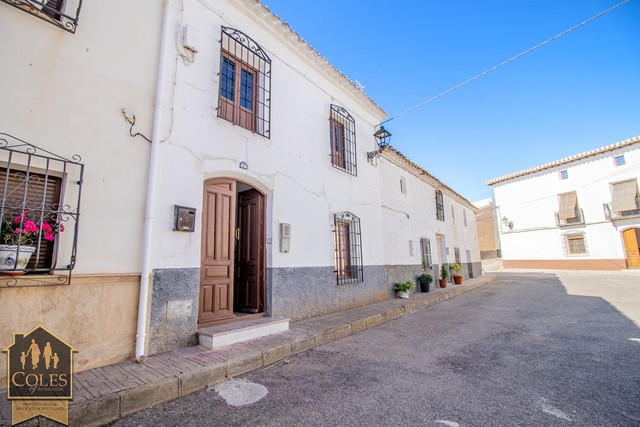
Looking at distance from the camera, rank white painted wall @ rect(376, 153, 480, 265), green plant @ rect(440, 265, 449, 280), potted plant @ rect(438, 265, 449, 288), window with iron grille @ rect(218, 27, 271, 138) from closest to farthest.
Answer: window with iron grille @ rect(218, 27, 271, 138) → white painted wall @ rect(376, 153, 480, 265) → potted plant @ rect(438, 265, 449, 288) → green plant @ rect(440, 265, 449, 280)

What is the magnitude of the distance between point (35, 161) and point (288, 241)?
3.75 m

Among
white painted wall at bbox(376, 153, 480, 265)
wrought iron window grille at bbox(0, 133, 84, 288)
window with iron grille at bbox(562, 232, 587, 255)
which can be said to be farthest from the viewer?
window with iron grille at bbox(562, 232, 587, 255)

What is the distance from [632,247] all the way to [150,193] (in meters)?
28.5

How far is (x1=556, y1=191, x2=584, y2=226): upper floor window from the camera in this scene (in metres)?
21.6

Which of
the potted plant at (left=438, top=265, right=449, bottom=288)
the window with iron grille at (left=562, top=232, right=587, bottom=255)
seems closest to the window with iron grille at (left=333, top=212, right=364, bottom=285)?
the potted plant at (left=438, top=265, right=449, bottom=288)

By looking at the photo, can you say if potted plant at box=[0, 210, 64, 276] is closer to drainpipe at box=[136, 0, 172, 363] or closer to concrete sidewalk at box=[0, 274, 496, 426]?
drainpipe at box=[136, 0, 172, 363]

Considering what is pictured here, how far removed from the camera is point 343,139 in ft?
27.1

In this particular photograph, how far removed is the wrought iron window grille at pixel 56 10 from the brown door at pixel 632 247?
29.2m

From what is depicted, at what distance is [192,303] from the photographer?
4.13m

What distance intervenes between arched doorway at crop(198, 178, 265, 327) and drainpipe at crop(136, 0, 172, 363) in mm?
958

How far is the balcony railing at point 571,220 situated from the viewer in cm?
2133

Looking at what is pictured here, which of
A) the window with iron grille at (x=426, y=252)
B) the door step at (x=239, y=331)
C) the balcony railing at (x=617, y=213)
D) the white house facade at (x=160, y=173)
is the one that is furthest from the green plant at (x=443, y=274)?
the balcony railing at (x=617, y=213)

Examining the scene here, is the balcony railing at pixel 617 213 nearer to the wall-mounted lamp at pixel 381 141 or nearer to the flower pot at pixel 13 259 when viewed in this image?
the wall-mounted lamp at pixel 381 141

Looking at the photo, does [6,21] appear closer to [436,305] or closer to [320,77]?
[320,77]
